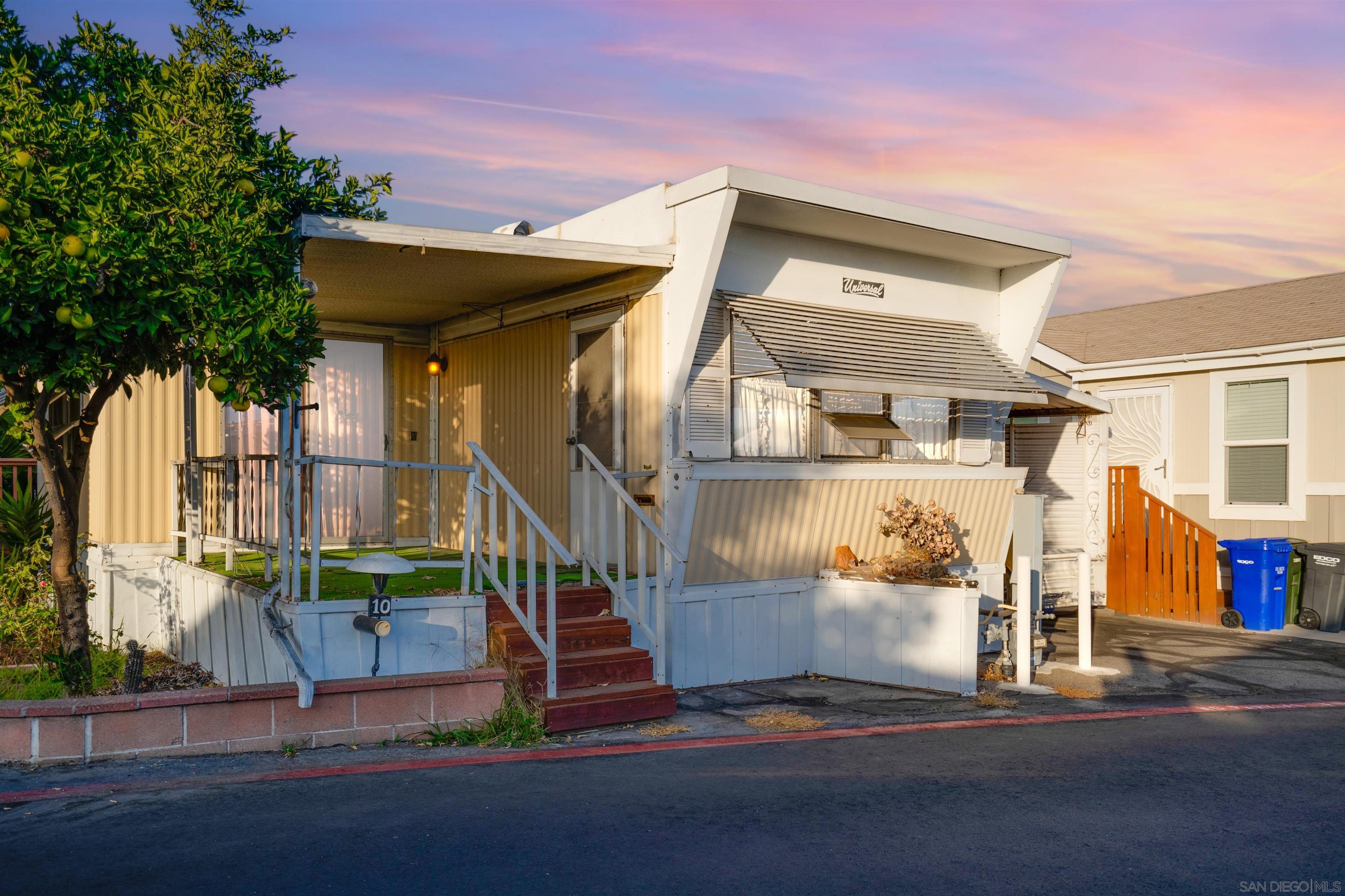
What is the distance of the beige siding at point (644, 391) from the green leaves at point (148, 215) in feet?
9.04

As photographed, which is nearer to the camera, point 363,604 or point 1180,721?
point 363,604

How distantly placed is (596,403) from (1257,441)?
9.88 m

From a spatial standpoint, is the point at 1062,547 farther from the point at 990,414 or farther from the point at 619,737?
the point at 619,737

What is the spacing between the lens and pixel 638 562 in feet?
26.6

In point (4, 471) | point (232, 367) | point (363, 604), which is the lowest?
A: point (363, 604)

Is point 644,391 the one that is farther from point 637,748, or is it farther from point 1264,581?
point 1264,581

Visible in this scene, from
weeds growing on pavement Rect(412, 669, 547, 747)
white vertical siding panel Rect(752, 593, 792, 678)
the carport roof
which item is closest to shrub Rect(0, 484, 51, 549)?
the carport roof

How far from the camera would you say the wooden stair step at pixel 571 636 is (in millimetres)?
7637

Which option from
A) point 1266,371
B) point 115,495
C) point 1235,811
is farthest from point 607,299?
point 1266,371

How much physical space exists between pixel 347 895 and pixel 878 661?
5844mm

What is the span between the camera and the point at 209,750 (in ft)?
20.8

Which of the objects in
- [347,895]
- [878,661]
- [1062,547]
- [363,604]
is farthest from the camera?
[1062,547]

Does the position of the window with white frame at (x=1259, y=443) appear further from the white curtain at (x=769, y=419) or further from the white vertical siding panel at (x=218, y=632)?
the white vertical siding panel at (x=218, y=632)

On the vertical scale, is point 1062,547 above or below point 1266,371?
below
